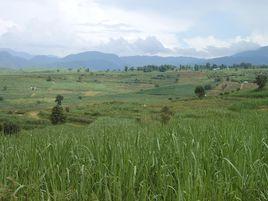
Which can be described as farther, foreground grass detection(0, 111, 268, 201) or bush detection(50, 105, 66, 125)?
Result: bush detection(50, 105, 66, 125)

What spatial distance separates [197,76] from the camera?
510 feet

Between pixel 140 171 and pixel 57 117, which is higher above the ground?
pixel 140 171

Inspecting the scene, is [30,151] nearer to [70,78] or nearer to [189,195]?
[189,195]

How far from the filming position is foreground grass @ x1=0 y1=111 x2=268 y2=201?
3850mm

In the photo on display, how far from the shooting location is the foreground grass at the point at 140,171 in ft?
12.6

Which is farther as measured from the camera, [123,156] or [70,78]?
[70,78]

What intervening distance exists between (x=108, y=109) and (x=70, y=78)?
108m

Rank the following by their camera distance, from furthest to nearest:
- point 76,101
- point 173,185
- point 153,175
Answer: point 76,101, point 153,175, point 173,185

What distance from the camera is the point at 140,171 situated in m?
4.40

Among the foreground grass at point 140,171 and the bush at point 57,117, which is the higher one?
the foreground grass at point 140,171

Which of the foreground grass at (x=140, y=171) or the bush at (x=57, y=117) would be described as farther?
the bush at (x=57, y=117)

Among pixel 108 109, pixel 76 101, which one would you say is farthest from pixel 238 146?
pixel 76 101

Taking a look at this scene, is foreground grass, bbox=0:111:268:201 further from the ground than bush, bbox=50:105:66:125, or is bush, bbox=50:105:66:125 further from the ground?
foreground grass, bbox=0:111:268:201

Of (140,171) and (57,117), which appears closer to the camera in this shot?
(140,171)
